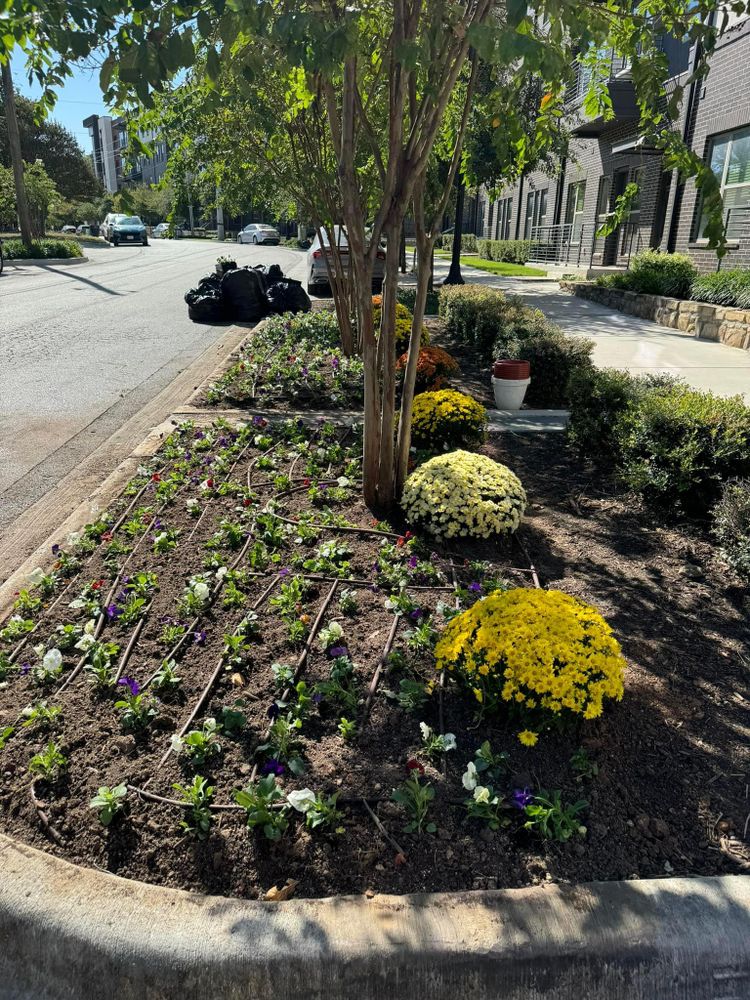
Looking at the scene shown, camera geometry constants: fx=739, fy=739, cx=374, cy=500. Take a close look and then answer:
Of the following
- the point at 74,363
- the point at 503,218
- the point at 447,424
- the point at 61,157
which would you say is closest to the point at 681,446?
the point at 447,424

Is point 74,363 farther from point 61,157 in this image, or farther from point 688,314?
point 61,157

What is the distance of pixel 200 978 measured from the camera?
1.71 meters

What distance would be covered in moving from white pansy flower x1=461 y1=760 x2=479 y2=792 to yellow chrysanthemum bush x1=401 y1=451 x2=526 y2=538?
1656mm

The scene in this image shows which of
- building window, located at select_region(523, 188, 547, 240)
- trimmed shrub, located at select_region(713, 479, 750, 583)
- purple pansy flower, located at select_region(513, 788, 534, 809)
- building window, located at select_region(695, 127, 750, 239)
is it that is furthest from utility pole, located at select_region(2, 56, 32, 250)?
purple pansy flower, located at select_region(513, 788, 534, 809)

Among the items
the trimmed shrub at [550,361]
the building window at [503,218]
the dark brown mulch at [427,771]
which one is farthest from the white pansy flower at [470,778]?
the building window at [503,218]

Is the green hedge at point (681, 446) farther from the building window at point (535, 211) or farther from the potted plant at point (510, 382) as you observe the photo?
the building window at point (535, 211)

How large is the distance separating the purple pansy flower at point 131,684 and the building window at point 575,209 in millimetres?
24541

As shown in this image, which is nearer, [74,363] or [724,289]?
[74,363]

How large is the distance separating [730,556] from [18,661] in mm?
3218

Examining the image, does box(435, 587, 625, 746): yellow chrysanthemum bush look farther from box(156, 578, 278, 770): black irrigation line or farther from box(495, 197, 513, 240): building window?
box(495, 197, 513, 240): building window

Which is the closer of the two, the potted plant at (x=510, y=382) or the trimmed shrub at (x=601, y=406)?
the trimmed shrub at (x=601, y=406)

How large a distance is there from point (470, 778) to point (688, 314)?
11166 millimetres

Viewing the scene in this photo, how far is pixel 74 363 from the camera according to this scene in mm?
9375

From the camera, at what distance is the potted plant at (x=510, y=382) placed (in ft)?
21.4
